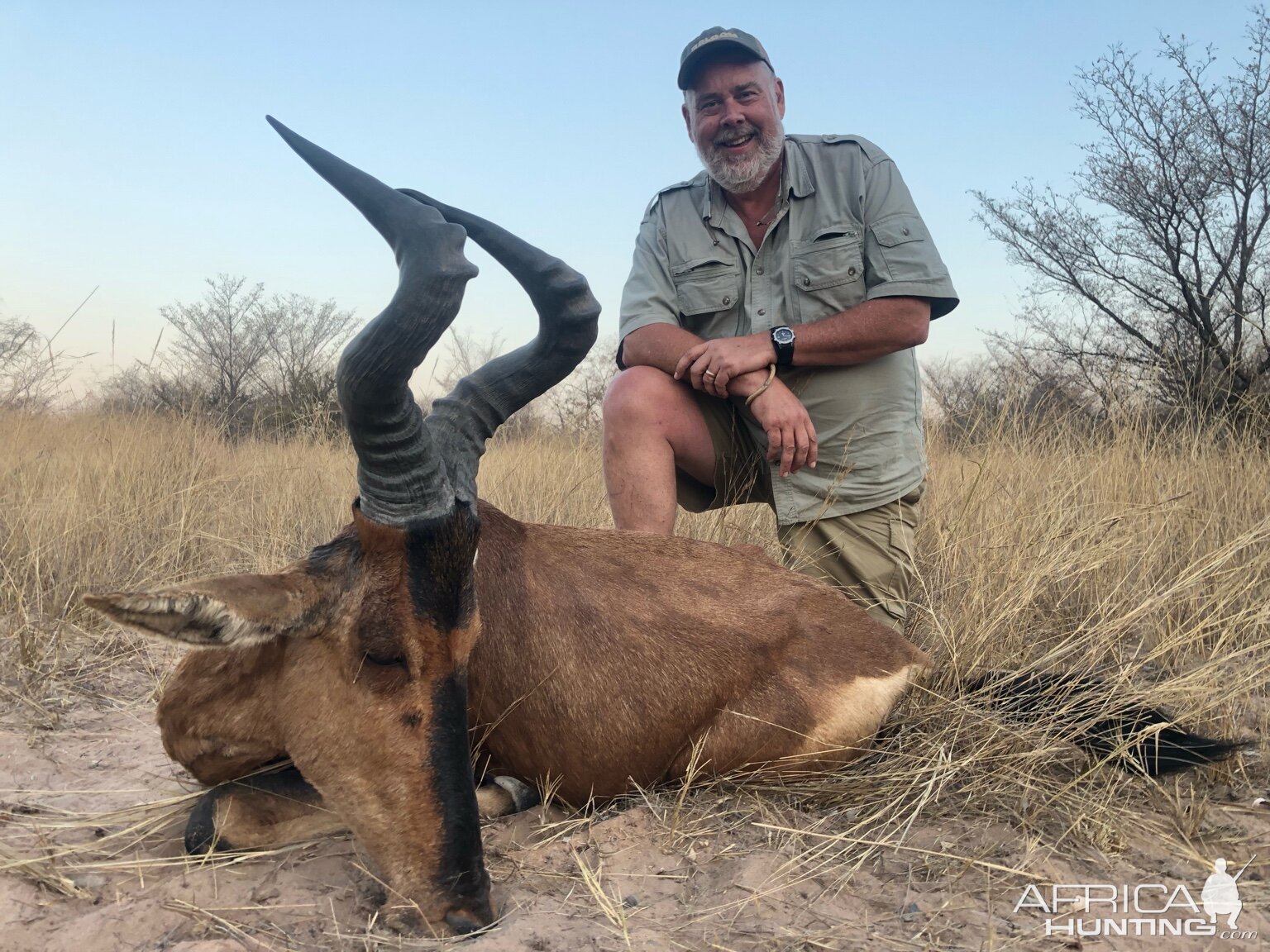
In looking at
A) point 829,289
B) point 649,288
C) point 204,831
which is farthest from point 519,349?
point 829,289

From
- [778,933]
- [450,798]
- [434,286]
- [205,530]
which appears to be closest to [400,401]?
[434,286]

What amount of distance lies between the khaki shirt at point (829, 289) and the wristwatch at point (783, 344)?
47 millimetres

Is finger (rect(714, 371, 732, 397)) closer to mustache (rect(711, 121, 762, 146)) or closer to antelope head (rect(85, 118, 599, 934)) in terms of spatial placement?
mustache (rect(711, 121, 762, 146))

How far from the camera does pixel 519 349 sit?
3.57 meters

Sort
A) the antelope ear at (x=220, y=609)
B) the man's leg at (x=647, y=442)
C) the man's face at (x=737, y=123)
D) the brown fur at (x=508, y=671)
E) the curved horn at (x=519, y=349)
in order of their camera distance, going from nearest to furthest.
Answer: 1. the antelope ear at (x=220, y=609)
2. the brown fur at (x=508, y=671)
3. the curved horn at (x=519, y=349)
4. the man's leg at (x=647, y=442)
5. the man's face at (x=737, y=123)

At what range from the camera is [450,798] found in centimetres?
287

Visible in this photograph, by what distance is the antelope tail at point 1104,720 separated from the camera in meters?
3.65

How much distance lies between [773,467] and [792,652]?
168 cm

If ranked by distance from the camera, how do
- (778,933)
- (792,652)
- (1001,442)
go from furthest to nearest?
(1001,442) < (792,652) < (778,933)

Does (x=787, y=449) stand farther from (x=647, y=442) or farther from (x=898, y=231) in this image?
(x=898, y=231)

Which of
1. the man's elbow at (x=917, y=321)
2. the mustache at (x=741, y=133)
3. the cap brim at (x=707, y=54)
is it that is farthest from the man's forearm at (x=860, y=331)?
the cap brim at (x=707, y=54)

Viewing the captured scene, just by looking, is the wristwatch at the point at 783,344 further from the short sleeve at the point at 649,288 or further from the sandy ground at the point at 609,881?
the sandy ground at the point at 609,881

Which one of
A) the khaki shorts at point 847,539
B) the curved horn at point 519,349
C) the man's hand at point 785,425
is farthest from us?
the khaki shorts at point 847,539

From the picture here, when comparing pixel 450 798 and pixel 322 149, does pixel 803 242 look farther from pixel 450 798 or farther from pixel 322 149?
pixel 450 798
